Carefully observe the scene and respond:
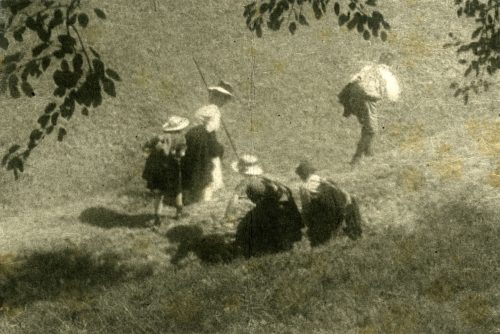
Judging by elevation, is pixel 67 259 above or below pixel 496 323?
below

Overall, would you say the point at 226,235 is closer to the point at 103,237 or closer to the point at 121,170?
the point at 103,237

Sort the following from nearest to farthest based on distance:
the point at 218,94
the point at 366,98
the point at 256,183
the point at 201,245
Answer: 1. the point at 256,183
2. the point at 201,245
3. the point at 218,94
4. the point at 366,98

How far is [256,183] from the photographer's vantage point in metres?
9.94

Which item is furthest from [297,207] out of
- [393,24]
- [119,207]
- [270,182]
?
[393,24]

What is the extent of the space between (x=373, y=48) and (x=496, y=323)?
13.0 meters

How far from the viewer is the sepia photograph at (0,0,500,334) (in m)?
7.00

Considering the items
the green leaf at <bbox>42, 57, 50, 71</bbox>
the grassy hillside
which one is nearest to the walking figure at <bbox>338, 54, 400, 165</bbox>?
the grassy hillside

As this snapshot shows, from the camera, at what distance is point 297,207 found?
32.9 ft

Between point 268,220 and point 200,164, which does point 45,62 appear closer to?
point 268,220

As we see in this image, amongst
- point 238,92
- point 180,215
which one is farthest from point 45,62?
point 238,92

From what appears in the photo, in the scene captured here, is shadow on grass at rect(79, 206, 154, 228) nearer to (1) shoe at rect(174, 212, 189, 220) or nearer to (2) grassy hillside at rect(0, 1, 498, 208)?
(1) shoe at rect(174, 212, 189, 220)

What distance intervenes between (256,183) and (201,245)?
4.83ft

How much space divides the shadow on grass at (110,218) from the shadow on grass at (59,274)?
1143 millimetres

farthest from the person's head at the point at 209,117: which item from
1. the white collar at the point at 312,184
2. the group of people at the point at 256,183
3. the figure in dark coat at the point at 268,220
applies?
the white collar at the point at 312,184
